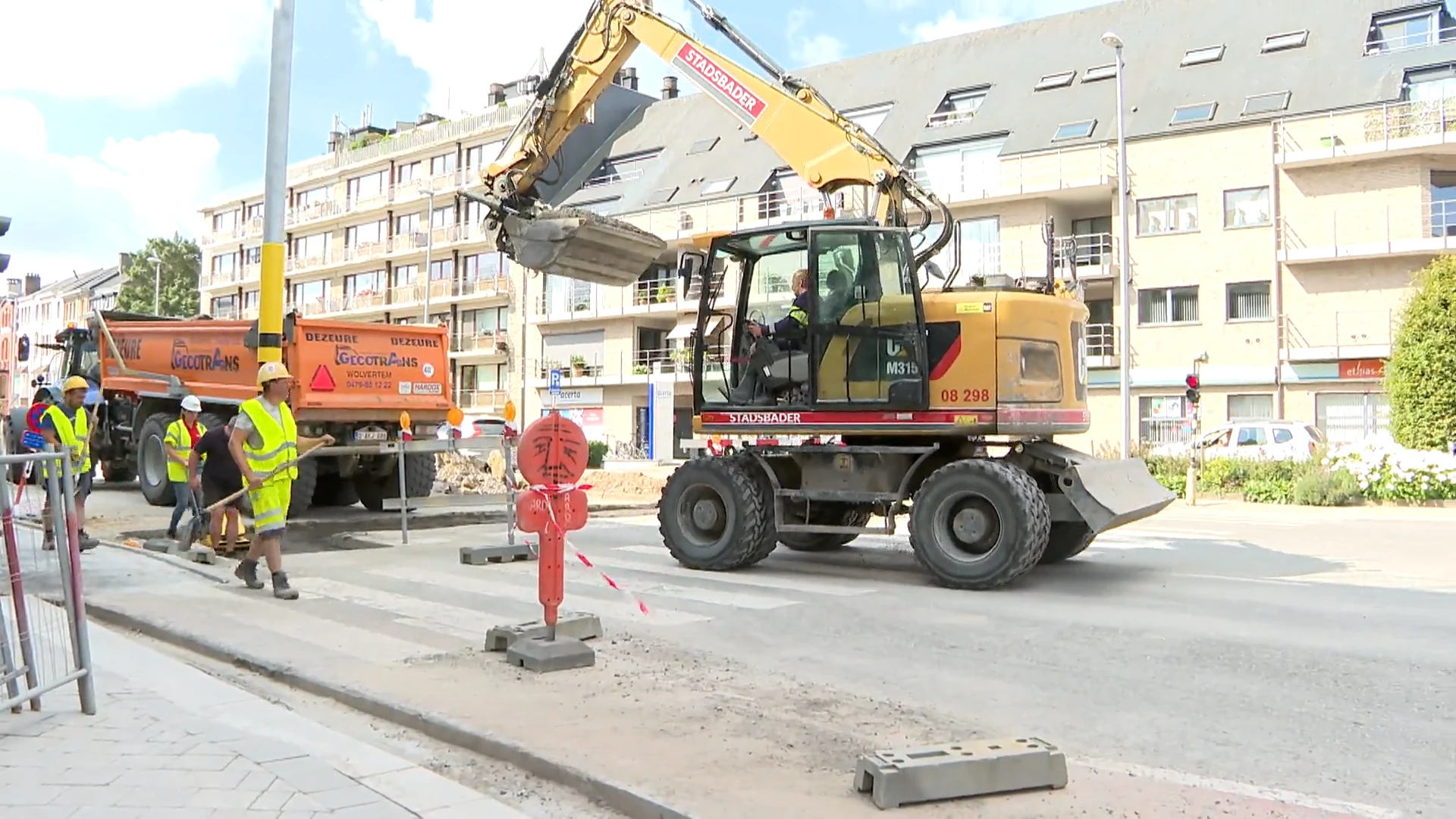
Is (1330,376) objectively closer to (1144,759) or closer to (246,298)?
(1144,759)

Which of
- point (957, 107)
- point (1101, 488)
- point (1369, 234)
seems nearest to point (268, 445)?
point (1101, 488)

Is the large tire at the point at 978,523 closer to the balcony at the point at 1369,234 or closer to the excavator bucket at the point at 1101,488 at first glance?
the excavator bucket at the point at 1101,488

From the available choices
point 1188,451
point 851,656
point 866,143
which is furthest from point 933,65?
point 851,656

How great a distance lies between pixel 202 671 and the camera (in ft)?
20.4

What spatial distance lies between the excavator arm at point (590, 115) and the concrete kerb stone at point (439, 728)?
18.6ft

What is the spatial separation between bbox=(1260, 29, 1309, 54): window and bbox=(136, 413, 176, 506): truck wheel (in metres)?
32.5

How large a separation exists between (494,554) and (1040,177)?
28654mm

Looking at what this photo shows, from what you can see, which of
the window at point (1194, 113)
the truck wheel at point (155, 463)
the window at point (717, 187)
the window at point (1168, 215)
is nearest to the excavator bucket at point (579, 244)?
the truck wheel at point (155, 463)

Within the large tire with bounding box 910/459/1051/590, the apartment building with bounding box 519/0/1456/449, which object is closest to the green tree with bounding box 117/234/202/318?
the apartment building with bounding box 519/0/1456/449

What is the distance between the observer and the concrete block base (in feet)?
20.0

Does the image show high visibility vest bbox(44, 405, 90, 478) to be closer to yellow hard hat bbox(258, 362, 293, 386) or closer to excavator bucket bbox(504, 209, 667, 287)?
yellow hard hat bbox(258, 362, 293, 386)

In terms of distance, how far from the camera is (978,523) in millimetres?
9133

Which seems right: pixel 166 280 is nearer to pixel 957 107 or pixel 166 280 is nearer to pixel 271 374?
pixel 957 107

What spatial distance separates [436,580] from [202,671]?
137 inches
